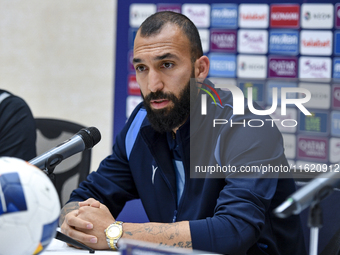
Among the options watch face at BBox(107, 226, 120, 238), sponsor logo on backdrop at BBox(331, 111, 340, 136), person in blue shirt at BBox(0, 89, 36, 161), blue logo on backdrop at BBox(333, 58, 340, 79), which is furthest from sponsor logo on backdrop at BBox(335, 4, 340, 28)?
watch face at BBox(107, 226, 120, 238)

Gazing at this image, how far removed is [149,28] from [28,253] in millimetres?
826

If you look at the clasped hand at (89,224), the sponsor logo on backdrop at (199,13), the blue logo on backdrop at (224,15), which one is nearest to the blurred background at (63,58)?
the sponsor logo on backdrop at (199,13)

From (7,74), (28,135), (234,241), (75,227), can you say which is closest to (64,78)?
(7,74)

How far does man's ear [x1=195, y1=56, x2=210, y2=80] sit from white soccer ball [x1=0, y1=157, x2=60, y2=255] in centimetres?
76

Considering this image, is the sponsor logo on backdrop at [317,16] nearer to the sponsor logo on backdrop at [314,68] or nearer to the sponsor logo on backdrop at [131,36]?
the sponsor logo on backdrop at [314,68]

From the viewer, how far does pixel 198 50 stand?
1.33m

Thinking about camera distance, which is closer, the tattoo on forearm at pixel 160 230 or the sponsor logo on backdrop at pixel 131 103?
the tattoo on forearm at pixel 160 230

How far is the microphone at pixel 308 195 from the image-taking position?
597 millimetres

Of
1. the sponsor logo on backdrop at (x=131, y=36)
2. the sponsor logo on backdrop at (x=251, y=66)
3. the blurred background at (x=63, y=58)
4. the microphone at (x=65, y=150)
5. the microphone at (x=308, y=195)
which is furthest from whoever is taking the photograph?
the blurred background at (x=63, y=58)

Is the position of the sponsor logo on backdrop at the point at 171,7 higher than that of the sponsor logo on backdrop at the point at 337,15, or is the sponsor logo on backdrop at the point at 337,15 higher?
the sponsor logo on backdrop at the point at 171,7

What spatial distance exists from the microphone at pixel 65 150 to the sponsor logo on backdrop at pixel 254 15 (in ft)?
5.43

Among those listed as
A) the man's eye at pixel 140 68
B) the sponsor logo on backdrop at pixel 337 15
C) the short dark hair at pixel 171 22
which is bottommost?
the man's eye at pixel 140 68

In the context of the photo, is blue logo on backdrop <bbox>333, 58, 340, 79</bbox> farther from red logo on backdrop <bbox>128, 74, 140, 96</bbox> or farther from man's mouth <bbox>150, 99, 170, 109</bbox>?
man's mouth <bbox>150, 99, 170, 109</bbox>

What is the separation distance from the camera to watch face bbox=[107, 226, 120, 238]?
102 centimetres
